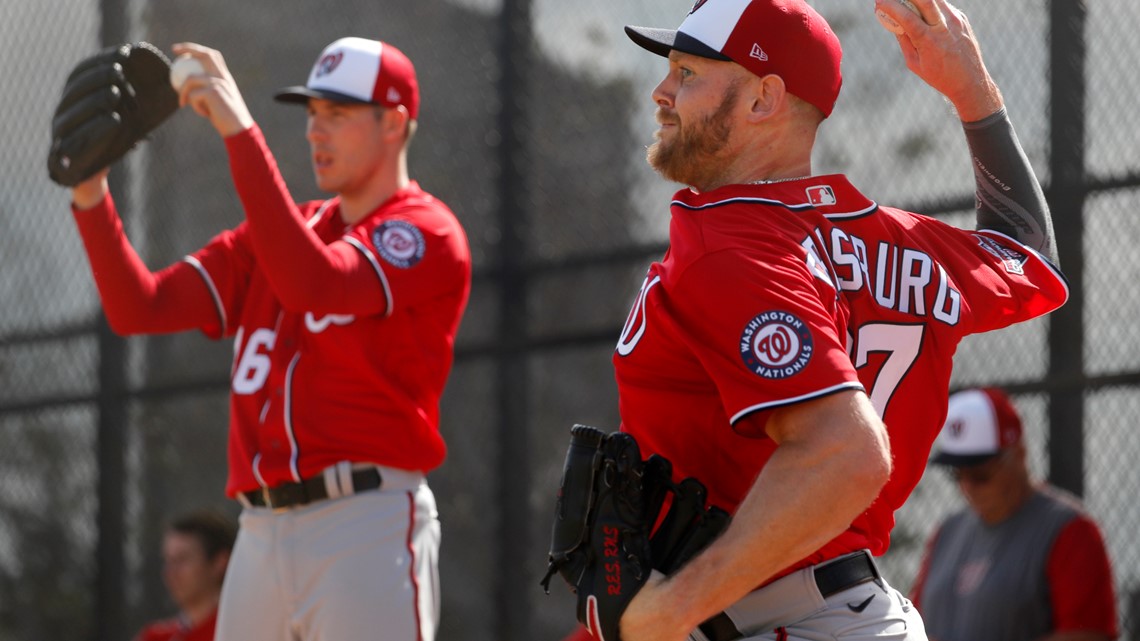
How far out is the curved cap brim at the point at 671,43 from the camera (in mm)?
2531

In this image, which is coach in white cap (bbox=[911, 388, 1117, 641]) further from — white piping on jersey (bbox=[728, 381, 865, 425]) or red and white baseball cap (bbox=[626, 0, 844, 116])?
white piping on jersey (bbox=[728, 381, 865, 425])

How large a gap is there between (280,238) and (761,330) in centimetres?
160

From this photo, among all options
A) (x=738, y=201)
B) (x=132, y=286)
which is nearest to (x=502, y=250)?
(x=132, y=286)

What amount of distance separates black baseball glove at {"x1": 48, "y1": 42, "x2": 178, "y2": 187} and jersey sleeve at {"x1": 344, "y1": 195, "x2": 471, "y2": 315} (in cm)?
64

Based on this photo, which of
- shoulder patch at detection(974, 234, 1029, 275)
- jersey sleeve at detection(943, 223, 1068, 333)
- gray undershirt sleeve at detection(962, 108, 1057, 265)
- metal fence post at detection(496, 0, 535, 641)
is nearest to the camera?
jersey sleeve at detection(943, 223, 1068, 333)

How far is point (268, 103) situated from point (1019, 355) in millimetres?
3450

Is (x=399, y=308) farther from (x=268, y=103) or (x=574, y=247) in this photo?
(x=268, y=103)

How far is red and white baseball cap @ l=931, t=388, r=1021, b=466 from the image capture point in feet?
15.6

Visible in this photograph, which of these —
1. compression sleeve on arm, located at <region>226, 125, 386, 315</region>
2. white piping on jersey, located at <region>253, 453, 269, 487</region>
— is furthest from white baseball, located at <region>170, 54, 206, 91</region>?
white piping on jersey, located at <region>253, 453, 269, 487</region>

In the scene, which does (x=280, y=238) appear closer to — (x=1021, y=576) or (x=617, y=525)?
(x=617, y=525)

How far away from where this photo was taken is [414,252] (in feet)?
12.6

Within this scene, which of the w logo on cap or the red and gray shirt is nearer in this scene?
the w logo on cap

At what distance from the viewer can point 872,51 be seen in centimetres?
509

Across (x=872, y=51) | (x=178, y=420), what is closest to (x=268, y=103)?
(x=178, y=420)
